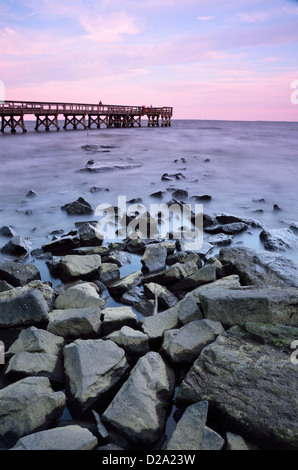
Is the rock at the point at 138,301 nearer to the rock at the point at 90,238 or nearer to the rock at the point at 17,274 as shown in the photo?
the rock at the point at 17,274

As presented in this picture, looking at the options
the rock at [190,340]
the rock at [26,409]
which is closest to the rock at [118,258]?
the rock at [190,340]

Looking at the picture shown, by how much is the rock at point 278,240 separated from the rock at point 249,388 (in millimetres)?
2800

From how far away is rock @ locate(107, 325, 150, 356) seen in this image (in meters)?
2.82

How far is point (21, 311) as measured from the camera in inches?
119

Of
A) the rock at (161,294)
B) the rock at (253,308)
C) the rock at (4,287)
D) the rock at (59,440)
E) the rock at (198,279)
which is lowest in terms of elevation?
the rock at (59,440)

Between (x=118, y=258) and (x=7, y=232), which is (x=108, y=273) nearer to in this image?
(x=118, y=258)

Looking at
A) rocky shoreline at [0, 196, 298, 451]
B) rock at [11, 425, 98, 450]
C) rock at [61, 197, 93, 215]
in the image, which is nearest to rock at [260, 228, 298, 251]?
rocky shoreline at [0, 196, 298, 451]

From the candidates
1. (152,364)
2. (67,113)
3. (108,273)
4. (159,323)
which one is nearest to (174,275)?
(108,273)

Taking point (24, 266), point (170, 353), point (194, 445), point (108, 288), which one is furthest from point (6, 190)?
point (194, 445)

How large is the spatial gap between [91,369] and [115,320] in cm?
66

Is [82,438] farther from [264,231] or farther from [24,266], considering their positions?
[264,231]

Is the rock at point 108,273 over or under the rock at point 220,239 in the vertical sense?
under

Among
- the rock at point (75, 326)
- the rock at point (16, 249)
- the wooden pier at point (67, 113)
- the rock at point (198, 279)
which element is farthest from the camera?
the wooden pier at point (67, 113)

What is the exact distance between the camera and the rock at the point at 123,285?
3.86 meters
